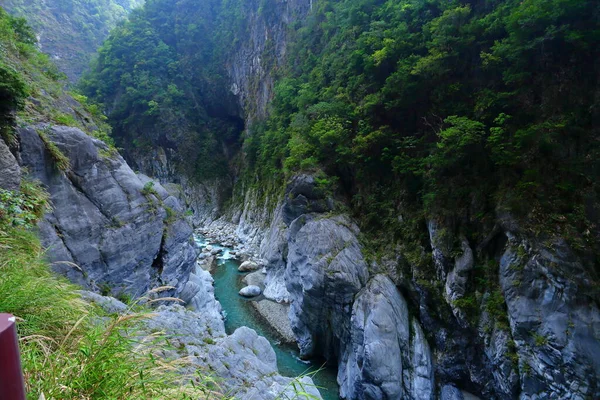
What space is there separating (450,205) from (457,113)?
3091 mm

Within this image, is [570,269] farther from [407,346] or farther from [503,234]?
[407,346]

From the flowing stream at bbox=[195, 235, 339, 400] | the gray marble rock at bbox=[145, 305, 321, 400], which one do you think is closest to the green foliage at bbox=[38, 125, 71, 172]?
the gray marble rock at bbox=[145, 305, 321, 400]

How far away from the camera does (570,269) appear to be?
263 inches

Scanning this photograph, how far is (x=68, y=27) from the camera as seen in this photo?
1460 inches

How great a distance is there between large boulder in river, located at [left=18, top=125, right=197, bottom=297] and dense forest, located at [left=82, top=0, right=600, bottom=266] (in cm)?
607

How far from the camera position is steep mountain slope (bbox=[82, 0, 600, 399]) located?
6.96 meters

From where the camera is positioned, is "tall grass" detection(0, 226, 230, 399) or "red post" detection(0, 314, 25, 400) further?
A: "tall grass" detection(0, 226, 230, 399)

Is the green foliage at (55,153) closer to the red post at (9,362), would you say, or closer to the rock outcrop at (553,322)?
the red post at (9,362)

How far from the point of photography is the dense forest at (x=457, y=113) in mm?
7277

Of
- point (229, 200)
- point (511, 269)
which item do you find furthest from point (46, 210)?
point (229, 200)

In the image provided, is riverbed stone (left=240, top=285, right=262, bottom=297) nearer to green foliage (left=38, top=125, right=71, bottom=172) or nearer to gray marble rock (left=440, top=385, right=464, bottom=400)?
gray marble rock (left=440, top=385, right=464, bottom=400)

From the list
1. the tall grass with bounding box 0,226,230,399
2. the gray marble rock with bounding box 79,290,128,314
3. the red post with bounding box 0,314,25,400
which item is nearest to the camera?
the red post with bounding box 0,314,25,400

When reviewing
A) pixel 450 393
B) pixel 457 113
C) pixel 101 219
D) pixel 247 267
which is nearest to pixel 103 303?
pixel 101 219

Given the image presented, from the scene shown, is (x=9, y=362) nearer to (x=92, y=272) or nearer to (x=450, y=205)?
(x=92, y=272)
